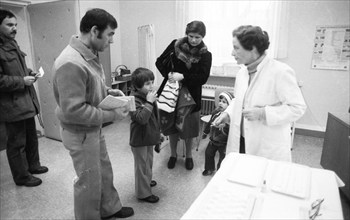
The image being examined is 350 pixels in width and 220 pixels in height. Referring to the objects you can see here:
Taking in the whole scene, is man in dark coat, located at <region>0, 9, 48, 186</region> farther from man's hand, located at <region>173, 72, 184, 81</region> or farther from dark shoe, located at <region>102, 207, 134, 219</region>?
man's hand, located at <region>173, 72, 184, 81</region>

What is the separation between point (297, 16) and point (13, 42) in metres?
3.41

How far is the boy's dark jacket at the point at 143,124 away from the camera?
1824 mm

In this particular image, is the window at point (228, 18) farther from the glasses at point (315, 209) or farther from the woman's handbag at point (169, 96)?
the glasses at point (315, 209)

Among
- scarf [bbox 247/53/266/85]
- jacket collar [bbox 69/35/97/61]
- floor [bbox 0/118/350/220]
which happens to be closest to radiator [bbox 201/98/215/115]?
floor [bbox 0/118/350/220]

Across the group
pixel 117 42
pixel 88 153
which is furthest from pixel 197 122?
pixel 117 42

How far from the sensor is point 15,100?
2219mm

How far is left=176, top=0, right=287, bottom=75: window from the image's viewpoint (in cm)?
351

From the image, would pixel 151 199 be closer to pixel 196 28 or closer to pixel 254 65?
pixel 254 65

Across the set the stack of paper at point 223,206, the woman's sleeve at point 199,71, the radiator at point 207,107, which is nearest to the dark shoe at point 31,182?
the woman's sleeve at point 199,71

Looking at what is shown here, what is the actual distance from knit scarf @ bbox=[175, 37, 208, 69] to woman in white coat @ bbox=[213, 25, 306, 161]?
2.83 ft

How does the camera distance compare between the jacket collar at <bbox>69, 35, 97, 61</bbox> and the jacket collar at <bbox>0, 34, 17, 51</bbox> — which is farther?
the jacket collar at <bbox>0, 34, 17, 51</bbox>

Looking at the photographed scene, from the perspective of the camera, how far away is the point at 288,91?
1.34 metres

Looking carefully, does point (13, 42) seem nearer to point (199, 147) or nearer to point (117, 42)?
point (199, 147)

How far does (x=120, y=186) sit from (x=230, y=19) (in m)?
2.82
